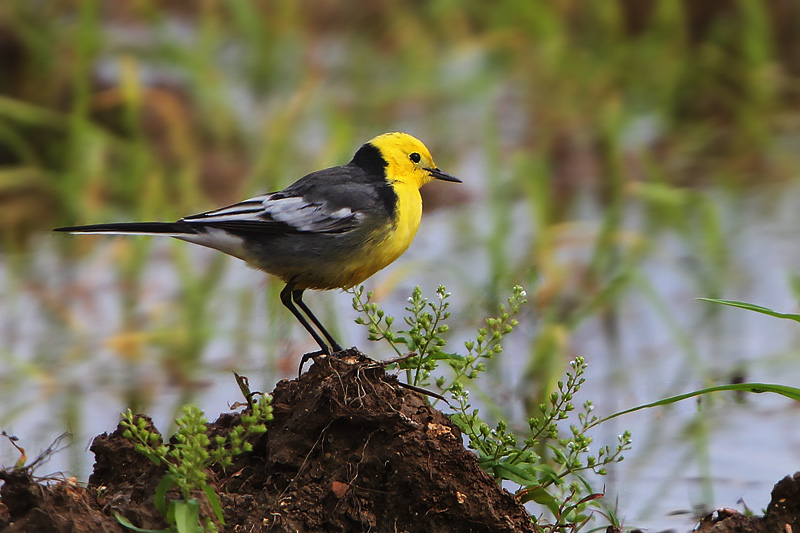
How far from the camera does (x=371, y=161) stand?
460cm

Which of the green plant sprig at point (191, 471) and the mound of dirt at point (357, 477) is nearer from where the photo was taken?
the green plant sprig at point (191, 471)

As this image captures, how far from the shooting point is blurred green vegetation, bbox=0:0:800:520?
235 inches

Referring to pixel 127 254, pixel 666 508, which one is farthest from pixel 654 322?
pixel 127 254

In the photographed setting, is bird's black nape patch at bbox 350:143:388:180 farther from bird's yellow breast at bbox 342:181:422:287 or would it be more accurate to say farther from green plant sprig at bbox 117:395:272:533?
green plant sprig at bbox 117:395:272:533

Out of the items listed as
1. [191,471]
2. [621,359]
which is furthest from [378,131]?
[191,471]

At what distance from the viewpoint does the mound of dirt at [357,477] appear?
9.85 ft

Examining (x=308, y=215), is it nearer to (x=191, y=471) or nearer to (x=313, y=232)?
(x=313, y=232)

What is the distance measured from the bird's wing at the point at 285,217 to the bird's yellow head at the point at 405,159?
1.24 feet

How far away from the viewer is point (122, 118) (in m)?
8.11

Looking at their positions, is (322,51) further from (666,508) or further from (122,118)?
(666,508)

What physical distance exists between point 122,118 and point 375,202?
4263 millimetres

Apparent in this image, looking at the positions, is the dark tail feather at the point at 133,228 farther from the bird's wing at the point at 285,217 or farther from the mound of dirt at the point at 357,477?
the mound of dirt at the point at 357,477

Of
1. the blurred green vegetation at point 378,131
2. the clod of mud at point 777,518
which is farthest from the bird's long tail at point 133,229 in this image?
the clod of mud at point 777,518

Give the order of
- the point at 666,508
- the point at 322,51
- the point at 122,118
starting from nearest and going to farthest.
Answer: the point at 666,508 < the point at 122,118 < the point at 322,51
